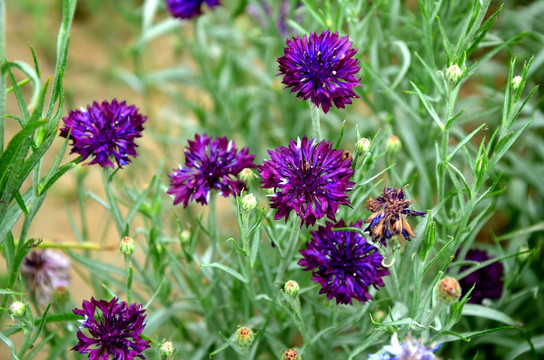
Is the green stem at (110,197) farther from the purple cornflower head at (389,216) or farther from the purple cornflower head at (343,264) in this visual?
the purple cornflower head at (389,216)

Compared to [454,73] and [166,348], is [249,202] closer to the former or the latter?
[166,348]

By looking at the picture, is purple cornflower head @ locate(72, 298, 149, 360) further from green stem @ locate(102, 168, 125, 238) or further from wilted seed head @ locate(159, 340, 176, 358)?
green stem @ locate(102, 168, 125, 238)

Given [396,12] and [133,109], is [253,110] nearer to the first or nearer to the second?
[396,12]

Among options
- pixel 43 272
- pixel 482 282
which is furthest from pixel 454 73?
pixel 43 272

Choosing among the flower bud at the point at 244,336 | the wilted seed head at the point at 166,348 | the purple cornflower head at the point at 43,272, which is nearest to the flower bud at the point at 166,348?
the wilted seed head at the point at 166,348

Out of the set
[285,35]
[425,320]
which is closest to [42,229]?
[285,35]

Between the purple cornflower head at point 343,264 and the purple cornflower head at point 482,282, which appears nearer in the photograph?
the purple cornflower head at point 343,264

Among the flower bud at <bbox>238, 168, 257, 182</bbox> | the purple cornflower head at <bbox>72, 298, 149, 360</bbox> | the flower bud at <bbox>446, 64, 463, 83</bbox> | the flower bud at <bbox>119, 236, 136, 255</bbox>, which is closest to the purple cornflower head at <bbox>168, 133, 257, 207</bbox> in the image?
the flower bud at <bbox>238, 168, 257, 182</bbox>
